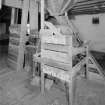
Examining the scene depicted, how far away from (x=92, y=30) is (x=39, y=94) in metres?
2.96

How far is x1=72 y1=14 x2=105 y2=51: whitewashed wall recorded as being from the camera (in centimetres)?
340

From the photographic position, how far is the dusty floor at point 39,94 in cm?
134

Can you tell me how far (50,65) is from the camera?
4.36ft

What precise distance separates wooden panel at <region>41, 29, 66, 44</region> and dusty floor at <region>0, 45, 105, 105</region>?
0.78 meters

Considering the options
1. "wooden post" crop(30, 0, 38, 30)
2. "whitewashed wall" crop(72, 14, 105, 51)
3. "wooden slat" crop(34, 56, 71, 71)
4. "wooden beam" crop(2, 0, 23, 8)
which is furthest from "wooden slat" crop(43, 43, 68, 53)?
"whitewashed wall" crop(72, 14, 105, 51)

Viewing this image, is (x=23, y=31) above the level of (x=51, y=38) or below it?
above

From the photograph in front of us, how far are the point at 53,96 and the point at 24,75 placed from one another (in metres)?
0.86

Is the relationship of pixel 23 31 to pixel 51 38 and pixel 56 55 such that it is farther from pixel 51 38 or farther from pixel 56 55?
pixel 56 55

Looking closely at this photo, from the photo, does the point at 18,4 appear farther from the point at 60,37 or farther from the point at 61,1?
the point at 60,37

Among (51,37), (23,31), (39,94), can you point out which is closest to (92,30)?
(23,31)

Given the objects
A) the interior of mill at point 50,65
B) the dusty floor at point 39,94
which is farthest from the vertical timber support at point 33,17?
the dusty floor at point 39,94

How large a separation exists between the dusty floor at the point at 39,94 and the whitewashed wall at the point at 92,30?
2.13 meters

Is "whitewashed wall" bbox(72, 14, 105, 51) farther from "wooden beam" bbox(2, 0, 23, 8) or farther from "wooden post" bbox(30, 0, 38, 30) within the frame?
"wooden beam" bbox(2, 0, 23, 8)

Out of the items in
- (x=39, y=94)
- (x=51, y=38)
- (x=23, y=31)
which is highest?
(x=23, y=31)
